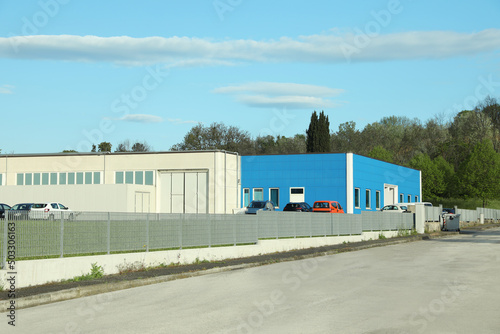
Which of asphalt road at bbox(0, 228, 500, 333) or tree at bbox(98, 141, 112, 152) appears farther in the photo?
tree at bbox(98, 141, 112, 152)

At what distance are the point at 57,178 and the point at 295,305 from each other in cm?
4900

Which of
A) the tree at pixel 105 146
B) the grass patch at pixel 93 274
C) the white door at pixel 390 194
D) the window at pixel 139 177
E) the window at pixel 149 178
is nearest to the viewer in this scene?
the grass patch at pixel 93 274

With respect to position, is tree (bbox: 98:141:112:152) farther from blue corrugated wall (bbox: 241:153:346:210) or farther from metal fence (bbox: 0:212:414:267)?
metal fence (bbox: 0:212:414:267)

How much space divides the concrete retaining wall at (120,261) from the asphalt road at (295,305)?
5.93 ft

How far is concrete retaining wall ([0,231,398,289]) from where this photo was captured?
46.4 ft

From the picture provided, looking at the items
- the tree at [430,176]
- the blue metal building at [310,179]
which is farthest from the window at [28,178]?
the tree at [430,176]

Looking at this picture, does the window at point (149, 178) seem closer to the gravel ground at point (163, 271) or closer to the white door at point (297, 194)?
the white door at point (297, 194)

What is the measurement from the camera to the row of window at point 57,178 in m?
56.1

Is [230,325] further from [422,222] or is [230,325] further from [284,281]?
[422,222]

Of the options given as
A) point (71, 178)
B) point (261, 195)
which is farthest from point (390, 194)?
point (71, 178)

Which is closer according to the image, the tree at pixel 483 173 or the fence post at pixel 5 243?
the fence post at pixel 5 243

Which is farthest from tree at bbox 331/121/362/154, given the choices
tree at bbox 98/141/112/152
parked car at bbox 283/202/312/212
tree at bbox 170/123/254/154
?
parked car at bbox 283/202/312/212

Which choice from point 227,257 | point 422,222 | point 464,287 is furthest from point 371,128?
point 464,287

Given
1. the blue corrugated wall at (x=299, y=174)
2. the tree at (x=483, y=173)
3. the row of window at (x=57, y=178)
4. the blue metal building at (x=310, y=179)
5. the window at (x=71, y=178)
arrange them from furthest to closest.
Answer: the tree at (x=483, y=173) → the window at (x=71, y=178) → the row of window at (x=57, y=178) → the blue corrugated wall at (x=299, y=174) → the blue metal building at (x=310, y=179)
